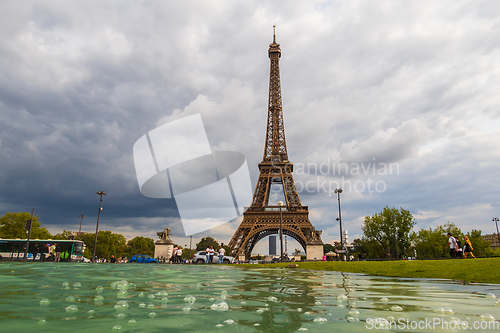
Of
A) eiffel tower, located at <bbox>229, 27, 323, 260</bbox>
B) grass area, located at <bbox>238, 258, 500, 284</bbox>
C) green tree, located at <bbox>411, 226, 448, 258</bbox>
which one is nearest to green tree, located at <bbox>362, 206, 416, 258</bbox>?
green tree, located at <bbox>411, 226, 448, 258</bbox>

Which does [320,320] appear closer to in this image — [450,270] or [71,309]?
[71,309]

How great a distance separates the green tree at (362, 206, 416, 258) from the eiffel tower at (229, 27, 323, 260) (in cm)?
1130

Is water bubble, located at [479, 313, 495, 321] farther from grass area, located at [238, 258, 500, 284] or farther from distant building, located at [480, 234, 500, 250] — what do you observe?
distant building, located at [480, 234, 500, 250]

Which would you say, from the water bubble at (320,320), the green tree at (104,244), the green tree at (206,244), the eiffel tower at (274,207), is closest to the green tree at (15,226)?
the green tree at (104,244)

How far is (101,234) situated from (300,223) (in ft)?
193

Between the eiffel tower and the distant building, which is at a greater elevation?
the eiffel tower

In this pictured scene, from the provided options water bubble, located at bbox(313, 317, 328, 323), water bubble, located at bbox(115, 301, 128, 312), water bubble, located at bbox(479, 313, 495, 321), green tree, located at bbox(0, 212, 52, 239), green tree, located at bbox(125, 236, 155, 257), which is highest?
green tree, located at bbox(0, 212, 52, 239)

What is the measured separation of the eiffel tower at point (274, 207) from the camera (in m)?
44.2

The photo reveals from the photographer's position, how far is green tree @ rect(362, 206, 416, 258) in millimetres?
45156

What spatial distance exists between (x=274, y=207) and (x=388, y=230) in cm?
1915

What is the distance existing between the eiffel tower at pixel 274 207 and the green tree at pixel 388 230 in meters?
11.3

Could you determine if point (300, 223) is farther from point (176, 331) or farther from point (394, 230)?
point (176, 331)

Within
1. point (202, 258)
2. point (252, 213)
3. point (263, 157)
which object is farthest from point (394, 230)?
point (202, 258)

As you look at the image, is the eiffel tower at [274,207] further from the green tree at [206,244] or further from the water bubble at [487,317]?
the green tree at [206,244]
